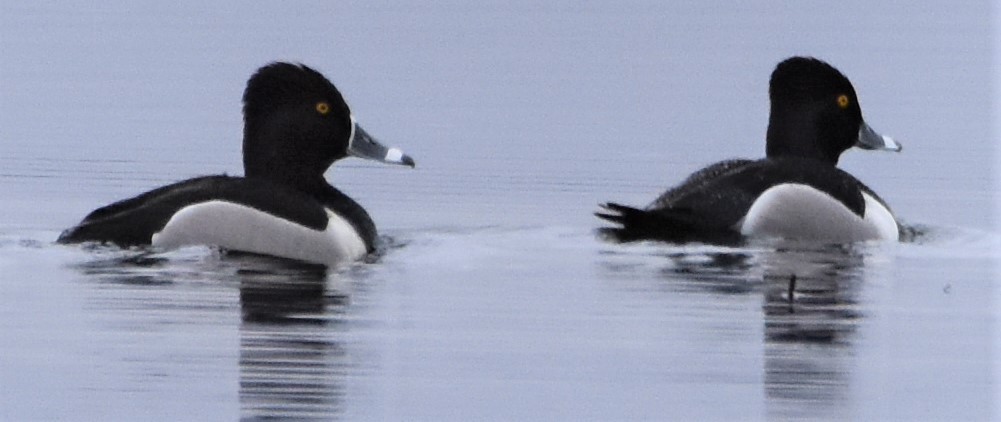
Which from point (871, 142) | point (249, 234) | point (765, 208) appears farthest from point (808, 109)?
point (249, 234)

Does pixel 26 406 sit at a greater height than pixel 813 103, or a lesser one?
lesser

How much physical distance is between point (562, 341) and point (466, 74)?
1738cm

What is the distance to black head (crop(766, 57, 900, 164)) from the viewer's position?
13.6 metres

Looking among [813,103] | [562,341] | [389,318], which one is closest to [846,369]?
[562,341]

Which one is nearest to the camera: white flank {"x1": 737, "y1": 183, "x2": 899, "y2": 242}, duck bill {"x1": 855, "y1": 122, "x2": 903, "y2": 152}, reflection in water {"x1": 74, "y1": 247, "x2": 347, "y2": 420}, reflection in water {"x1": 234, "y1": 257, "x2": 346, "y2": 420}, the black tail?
reflection in water {"x1": 234, "y1": 257, "x2": 346, "y2": 420}

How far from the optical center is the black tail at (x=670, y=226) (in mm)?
12102

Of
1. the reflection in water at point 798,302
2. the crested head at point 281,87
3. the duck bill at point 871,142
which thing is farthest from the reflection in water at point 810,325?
the crested head at point 281,87

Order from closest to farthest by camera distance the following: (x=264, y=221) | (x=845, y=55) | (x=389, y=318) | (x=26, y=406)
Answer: (x=26, y=406) → (x=389, y=318) → (x=264, y=221) → (x=845, y=55)

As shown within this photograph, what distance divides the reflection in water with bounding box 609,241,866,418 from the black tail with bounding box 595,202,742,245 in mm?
209

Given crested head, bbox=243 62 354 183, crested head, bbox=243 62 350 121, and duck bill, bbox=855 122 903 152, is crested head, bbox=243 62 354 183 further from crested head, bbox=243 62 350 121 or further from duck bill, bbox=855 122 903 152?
duck bill, bbox=855 122 903 152

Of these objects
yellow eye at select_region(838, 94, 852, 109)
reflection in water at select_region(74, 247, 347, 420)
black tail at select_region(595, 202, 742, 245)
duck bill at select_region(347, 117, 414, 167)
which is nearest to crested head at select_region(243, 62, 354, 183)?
duck bill at select_region(347, 117, 414, 167)

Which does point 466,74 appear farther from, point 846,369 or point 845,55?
point 846,369

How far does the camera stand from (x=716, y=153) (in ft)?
61.8

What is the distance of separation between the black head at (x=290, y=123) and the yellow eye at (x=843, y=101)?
9.35 feet
